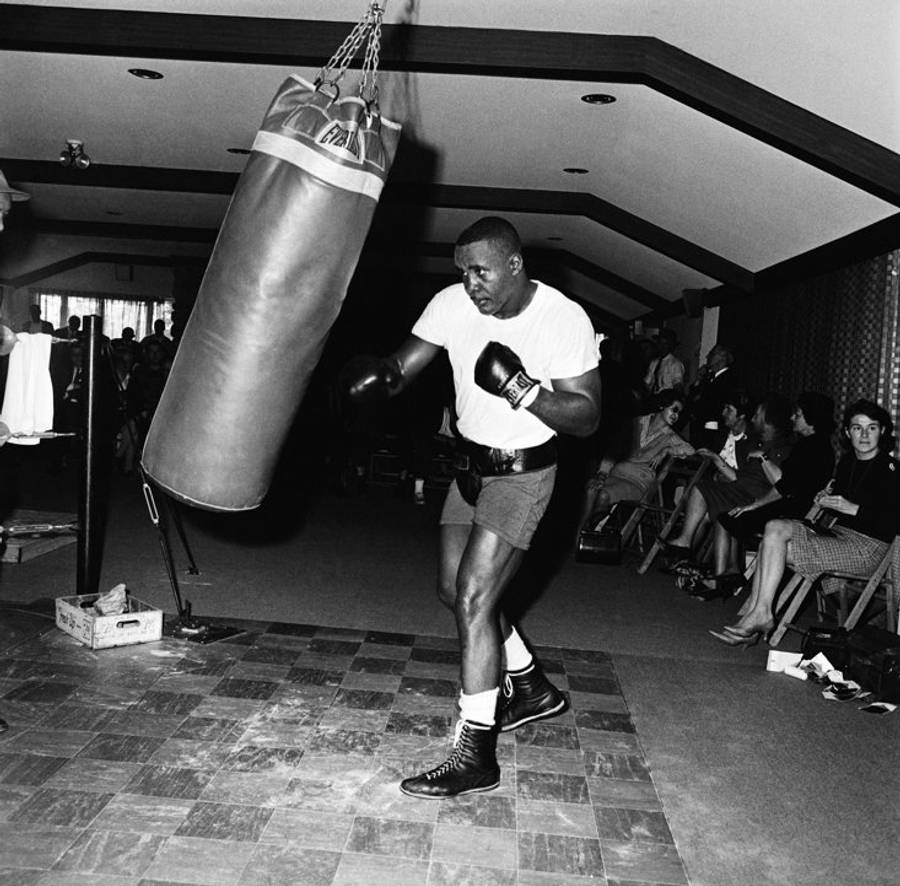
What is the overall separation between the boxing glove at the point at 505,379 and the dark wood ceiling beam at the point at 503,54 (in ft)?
10.3

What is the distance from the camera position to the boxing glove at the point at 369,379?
281 centimetres

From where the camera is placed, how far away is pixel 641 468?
6.75 metres

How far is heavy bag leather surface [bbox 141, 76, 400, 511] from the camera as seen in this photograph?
92.7 inches

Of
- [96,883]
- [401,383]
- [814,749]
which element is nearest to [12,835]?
[96,883]

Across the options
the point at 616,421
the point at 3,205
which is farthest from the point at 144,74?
the point at 616,421

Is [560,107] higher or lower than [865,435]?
higher

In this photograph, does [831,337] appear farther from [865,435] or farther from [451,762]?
[451,762]

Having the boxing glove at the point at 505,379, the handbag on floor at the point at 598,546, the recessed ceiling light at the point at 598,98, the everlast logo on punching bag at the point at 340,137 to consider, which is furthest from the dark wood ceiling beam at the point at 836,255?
the everlast logo on punching bag at the point at 340,137

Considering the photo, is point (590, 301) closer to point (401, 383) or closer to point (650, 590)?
point (650, 590)

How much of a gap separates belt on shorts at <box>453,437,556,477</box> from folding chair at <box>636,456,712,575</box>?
11.0ft

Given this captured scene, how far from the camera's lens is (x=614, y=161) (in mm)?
7379

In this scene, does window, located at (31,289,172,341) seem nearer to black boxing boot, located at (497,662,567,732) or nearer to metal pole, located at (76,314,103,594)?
metal pole, located at (76,314,103,594)

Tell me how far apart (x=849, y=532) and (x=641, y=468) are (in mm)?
2218

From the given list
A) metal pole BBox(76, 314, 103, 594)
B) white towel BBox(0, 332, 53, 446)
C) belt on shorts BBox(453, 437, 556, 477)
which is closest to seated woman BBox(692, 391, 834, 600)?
belt on shorts BBox(453, 437, 556, 477)
